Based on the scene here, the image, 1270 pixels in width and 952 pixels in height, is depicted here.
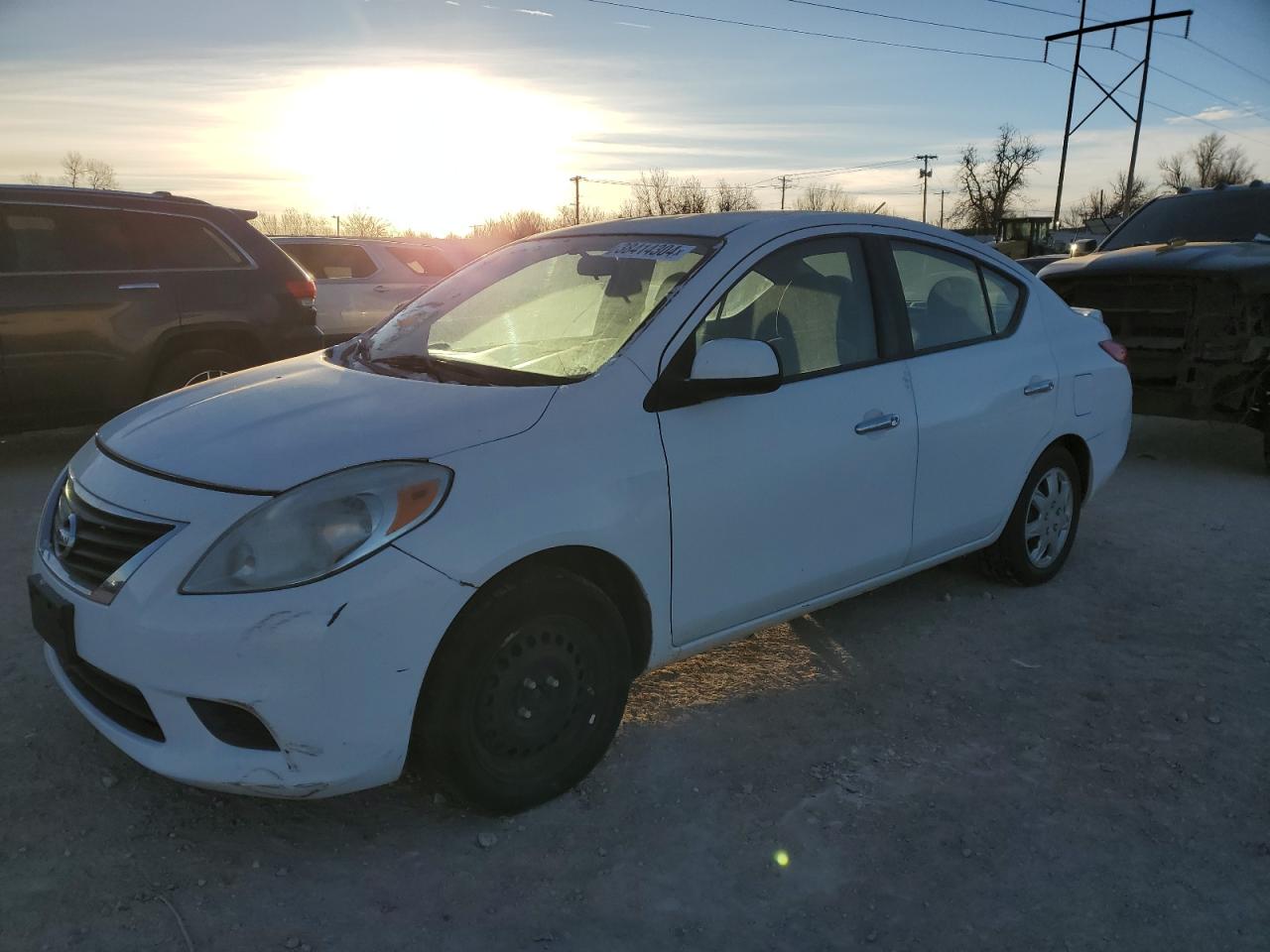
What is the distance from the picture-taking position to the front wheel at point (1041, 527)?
14.3 feet

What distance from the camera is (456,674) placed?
2.46 m

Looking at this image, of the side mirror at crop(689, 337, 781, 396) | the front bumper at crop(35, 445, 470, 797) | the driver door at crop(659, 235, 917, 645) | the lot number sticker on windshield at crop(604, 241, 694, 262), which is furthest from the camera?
the lot number sticker on windshield at crop(604, 241, 694, 262)

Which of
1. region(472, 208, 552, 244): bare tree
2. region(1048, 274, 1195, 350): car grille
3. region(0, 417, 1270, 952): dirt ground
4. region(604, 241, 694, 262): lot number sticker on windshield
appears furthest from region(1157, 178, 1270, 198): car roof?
region(472, 208, 552, 244): bare tree

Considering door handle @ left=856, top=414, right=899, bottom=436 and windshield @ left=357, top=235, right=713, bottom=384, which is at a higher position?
windshield @ left=357, top=235, right=713, bottom=384

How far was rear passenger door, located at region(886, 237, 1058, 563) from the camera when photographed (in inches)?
146

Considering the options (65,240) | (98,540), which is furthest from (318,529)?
(65,240)

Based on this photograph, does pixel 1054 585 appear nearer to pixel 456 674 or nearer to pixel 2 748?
pixel 456 674

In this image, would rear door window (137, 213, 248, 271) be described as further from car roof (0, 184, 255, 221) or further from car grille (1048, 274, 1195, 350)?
car grille (1048, 274, 1195, 350)

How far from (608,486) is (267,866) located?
1338 mm

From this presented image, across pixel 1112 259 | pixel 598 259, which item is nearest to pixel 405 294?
pixel 1112 259

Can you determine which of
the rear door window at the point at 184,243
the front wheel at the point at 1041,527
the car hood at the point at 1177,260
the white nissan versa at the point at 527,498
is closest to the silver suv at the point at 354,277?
the rear door window at the point at 184,243

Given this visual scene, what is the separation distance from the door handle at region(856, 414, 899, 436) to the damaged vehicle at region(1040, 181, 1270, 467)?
4.36 m

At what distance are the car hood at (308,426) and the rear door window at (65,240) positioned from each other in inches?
161

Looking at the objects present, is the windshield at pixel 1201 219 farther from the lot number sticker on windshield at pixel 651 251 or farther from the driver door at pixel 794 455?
the lot number sticker on windshield at pixel 651 251
